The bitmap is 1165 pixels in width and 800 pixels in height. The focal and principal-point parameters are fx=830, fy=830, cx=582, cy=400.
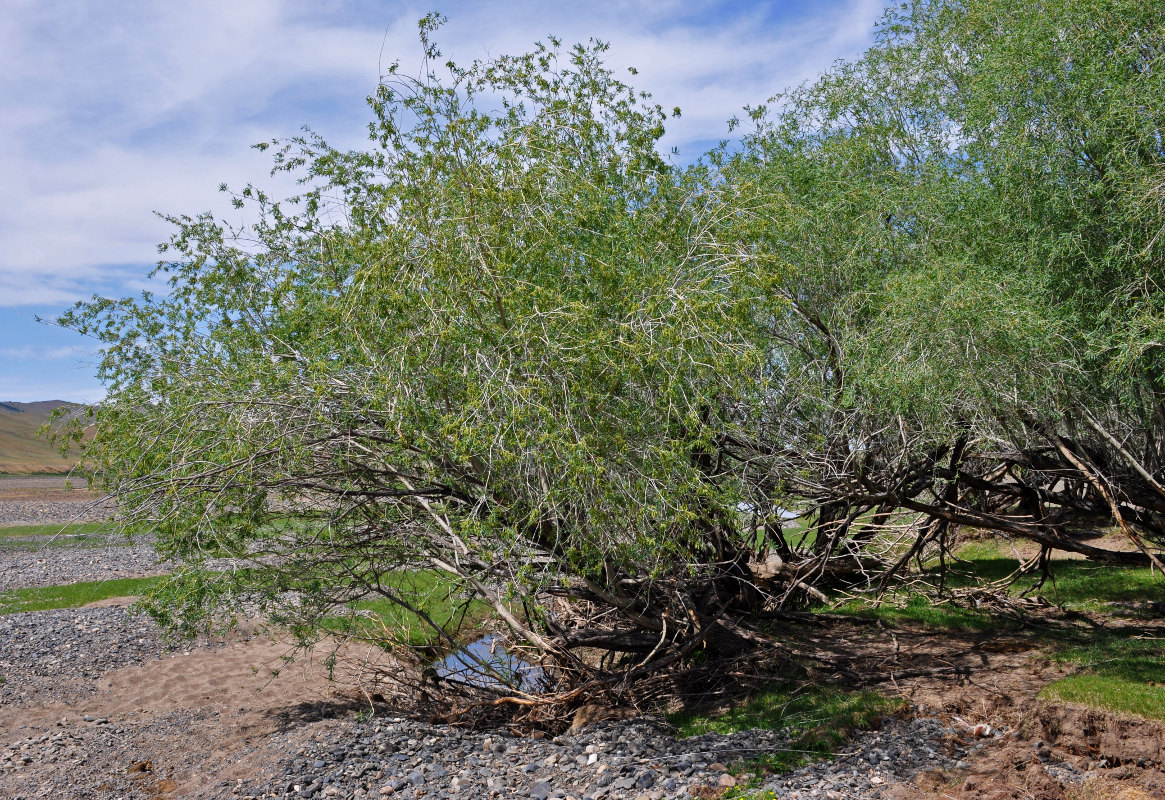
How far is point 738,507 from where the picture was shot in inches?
422

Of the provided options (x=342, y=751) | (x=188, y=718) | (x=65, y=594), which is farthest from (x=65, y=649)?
(x=342, y=751)

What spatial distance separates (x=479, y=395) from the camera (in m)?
7.97

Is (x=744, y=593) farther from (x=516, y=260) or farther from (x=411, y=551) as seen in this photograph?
(x=516, y=260)

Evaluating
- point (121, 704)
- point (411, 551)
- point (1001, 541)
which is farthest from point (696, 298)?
point (1001, 541)

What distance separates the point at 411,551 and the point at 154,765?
4399 mm

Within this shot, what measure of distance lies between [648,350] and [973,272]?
4.96 meters

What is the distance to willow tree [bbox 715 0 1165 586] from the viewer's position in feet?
32.9

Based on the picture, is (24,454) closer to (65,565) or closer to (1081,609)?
(65,565)

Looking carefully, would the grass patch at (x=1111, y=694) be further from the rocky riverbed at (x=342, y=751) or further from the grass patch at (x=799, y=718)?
the grass patch at (x=799, y=718)

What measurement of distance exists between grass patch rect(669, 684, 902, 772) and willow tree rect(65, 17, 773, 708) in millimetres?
1051

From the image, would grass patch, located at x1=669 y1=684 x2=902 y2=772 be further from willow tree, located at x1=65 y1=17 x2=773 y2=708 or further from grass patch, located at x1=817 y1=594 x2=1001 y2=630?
grass patch, located at x1=817 y1=594 x2=1001 y2=630

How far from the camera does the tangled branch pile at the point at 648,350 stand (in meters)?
8.58

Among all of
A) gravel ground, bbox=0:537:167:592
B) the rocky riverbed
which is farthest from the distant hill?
the rocky riverbed

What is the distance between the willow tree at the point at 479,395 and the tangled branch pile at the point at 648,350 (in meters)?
0.05
